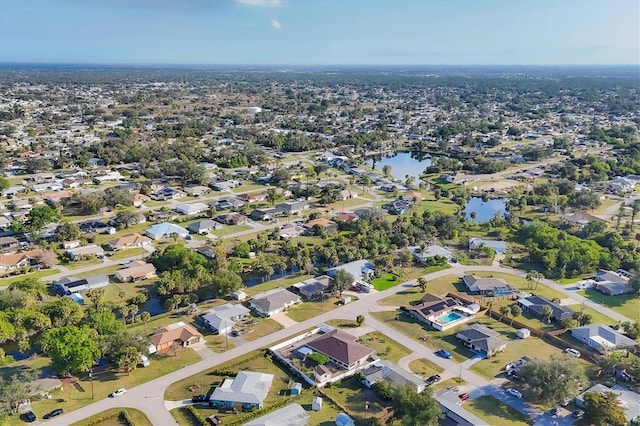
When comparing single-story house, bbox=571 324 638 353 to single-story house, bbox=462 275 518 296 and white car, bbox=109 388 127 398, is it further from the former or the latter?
white car, bbox=109 388 127 398

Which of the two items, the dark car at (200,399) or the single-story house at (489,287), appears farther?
the single-story house at (489,287)

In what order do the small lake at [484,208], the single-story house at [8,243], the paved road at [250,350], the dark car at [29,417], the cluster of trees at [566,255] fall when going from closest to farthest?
the dark car at [29,417] < the paved road at [250,350] < the cluster of trees at [566,255] < the single-story house at [8,243] < the small lake at [484,208]

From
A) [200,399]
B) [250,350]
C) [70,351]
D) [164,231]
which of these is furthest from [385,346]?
[164,231]

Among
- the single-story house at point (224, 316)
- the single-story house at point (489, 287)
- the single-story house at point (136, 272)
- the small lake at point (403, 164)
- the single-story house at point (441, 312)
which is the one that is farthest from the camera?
the small lake at point (403, 164)

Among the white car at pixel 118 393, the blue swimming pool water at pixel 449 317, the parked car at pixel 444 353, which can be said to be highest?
the white car at pixel 118 393

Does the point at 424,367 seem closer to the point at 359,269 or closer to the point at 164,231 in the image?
the point at 359,269

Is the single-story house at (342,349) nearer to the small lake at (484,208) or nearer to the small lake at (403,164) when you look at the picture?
the small lake at (484,208)

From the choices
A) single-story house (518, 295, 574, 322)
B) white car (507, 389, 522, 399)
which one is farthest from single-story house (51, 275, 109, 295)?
single-story house (518, 295, 574, 322)

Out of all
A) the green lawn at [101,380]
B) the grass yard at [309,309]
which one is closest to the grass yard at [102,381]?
the green lawn at [101,380]
